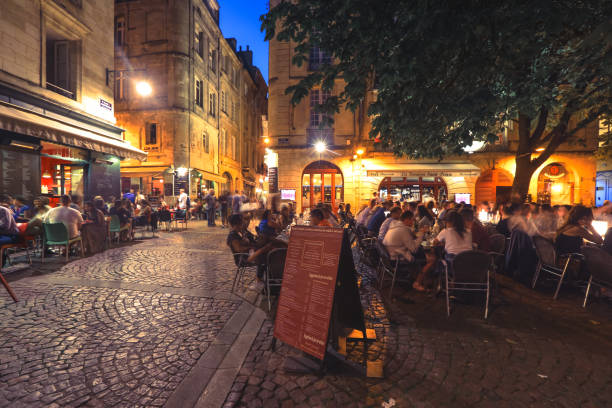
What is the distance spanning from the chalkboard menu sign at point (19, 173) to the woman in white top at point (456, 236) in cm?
1216

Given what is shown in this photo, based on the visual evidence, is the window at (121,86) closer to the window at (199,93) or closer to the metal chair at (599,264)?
the window at (199,93)

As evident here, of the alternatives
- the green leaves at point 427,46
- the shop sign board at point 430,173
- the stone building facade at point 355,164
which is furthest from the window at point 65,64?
the shop sign board at point 430,173

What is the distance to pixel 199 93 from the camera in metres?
21.7

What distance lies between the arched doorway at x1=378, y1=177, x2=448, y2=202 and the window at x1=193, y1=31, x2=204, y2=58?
17.4 m

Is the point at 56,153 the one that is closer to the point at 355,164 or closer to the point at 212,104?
the point at 355,164

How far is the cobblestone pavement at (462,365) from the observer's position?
2195 mm

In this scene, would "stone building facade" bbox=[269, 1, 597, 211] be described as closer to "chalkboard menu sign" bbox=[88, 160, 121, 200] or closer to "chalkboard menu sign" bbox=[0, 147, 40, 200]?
"chalkboard menu sign" bbox=[88, 160, 121, 200]

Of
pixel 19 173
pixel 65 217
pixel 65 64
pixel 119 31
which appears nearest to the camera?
pixel 65 217

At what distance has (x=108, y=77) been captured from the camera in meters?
12.7

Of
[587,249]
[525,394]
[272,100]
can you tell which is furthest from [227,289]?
[272,100]

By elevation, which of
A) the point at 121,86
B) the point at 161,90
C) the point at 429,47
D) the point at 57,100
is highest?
the point at 121,86

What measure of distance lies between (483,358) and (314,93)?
17376 mm

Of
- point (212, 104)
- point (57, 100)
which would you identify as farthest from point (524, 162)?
point (212, 104)

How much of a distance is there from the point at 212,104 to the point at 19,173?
17.6 meters
